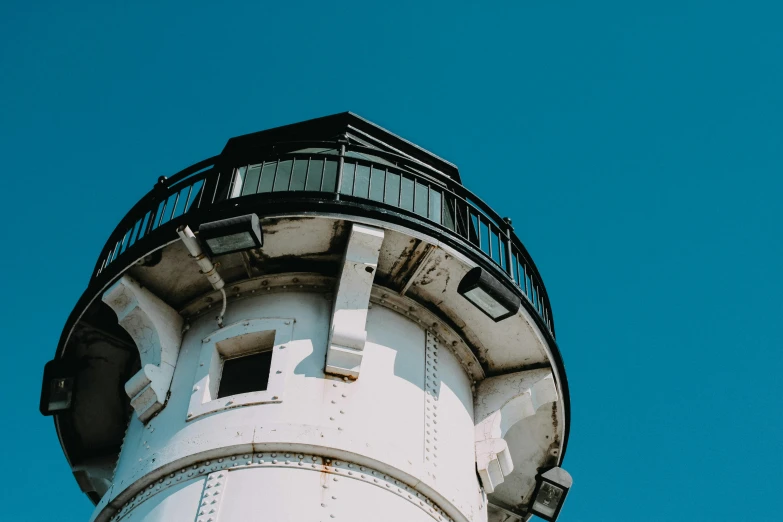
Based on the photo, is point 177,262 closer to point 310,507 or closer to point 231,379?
point 231,379

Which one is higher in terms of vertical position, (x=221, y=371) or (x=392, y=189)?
(x=392, y=189)

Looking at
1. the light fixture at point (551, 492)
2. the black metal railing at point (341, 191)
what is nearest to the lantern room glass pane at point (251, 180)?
the black metal railing at point (341, 191)

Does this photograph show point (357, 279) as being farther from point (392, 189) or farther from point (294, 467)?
point (294, 467)

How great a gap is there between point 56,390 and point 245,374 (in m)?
2.63

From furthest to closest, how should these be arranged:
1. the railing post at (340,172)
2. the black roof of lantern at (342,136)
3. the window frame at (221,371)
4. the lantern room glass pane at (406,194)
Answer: the black roof of lantern at (342,136) < the lantern room glass pane at (406,194) < the railing post at (340,172) < the window frame at (221,371)

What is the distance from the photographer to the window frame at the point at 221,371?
34.6 ft

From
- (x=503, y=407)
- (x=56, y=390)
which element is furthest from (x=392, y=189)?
(x=56, y=390)

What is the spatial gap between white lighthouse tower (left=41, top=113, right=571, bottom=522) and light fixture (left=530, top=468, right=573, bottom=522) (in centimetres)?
2

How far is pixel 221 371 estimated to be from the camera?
37.3ft

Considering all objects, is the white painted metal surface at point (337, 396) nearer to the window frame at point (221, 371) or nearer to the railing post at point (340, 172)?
the window frame at point (221, 371)

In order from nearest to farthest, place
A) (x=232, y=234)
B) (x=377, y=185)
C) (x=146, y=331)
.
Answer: (x=232, y=234) → (x=146, y=331) → (x=377, y=185)

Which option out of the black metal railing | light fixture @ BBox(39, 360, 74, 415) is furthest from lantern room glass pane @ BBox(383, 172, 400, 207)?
light fixture @ BBox(39, 360, 74, 415)

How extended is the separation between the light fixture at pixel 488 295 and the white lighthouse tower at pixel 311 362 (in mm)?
25

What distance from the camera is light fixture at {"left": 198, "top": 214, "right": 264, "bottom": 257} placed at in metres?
10.9
